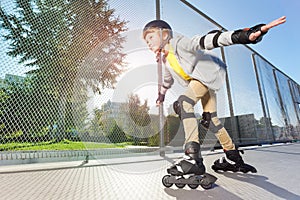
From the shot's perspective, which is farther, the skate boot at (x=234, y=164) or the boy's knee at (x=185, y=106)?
the skate boot at (x=234, y=164)

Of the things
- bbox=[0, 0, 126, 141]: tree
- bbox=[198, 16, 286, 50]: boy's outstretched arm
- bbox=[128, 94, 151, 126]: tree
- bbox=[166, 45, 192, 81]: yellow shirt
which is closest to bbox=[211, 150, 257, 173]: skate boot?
bbox=[166, 45, 192, 81]: yellow shirt

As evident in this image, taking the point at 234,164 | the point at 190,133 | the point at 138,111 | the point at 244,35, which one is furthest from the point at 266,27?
the point at 138,111

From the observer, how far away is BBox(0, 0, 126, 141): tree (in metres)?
1.36

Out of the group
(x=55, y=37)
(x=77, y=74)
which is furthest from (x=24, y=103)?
(x=55, y=37)

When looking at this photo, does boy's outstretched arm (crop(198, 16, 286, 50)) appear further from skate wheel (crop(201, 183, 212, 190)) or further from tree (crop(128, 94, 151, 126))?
tree (crop(128, 94, 151, 126))

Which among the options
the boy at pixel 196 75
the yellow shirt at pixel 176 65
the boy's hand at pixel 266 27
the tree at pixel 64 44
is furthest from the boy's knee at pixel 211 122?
the tree at pixel 64 44

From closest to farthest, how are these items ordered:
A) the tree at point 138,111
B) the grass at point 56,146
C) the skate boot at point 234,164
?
1. the skate boot at point 234,164
2. the grass at point 56,146
3. the tree at point 138,111

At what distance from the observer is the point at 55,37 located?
1.50m

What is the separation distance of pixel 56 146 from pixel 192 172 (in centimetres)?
107

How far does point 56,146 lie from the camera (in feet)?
4.30

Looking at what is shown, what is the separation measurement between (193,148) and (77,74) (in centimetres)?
124

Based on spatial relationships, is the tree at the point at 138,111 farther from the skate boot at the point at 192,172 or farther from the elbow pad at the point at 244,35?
the elbow pad at the point at 244,35

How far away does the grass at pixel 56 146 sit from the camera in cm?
117

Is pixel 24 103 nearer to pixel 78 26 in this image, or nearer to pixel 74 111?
pixel 74 111
